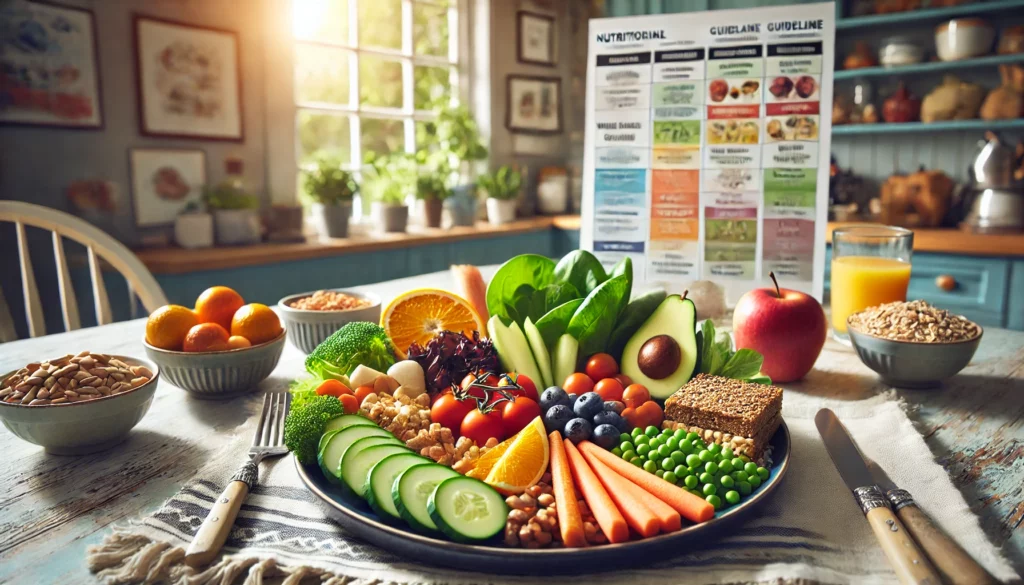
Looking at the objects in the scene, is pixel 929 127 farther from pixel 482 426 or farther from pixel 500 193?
pixel 482 426

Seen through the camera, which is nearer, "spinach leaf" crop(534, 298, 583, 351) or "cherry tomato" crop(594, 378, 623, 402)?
"cherry tomato" crop(594, 378, 623, 402)

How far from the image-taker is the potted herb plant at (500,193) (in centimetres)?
407

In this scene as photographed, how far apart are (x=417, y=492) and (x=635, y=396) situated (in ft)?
1.23

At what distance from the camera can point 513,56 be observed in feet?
14.1

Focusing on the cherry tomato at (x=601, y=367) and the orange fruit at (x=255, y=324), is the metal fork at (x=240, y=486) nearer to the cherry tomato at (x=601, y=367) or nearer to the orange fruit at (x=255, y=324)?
the orange fruit at (x=255, y=324)

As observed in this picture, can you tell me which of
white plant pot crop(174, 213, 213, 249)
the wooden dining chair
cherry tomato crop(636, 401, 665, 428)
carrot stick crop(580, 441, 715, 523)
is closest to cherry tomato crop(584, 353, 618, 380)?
cherry tomato crop(636, 401, 665, 428)

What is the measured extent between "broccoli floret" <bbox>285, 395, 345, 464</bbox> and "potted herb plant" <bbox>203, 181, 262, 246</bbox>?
234cm

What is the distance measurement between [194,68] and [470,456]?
2.71m

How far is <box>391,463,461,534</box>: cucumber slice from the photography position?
0.64 meters

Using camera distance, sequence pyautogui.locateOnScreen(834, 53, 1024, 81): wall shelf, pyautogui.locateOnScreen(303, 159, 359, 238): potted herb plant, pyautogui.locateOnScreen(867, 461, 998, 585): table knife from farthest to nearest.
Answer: pyautogui.locateOnScreen(303, 159, 359, 238): potted herb plant < pyautogui.locateOnScreen(834, 53, 1024, 81): wall shelf < pyautogui.locateOnScreen(867, 461, 998, 585): table knife

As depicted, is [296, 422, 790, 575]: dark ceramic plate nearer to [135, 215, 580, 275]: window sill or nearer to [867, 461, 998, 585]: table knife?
[867, 461, 998, 585]: table knife

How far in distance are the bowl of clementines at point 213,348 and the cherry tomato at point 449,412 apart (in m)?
0.34

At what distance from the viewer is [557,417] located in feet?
2.83

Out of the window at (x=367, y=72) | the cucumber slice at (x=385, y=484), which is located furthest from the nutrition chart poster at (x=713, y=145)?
the window at (x=367, y=72)
